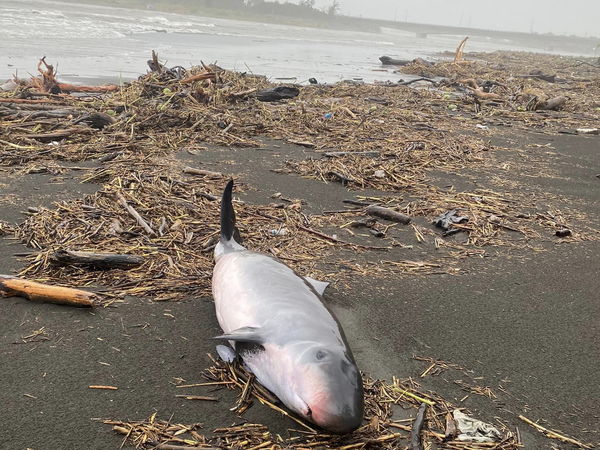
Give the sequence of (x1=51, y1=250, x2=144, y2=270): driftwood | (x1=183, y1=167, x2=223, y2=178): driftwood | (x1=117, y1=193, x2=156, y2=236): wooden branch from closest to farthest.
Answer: (x1=51, y1=250, x2=144, y2=270): driftwood < (x1=117, y1=193, x2=156, y2=236): wooden branch < (x1=183, y1=167, x2=223, y2=178): driftwood

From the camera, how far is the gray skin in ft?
7.04

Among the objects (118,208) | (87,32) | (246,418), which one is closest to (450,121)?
(118,208)

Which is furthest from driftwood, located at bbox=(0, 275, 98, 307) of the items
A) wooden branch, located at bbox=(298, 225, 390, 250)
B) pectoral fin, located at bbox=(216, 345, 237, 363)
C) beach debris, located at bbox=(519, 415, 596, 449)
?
beach debris, located at bbox=(519, 415, 596, 449)

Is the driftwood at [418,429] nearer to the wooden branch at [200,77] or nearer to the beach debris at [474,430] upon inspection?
the beach debris at [474,430]

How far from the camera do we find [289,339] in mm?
2428

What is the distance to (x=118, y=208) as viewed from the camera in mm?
4434

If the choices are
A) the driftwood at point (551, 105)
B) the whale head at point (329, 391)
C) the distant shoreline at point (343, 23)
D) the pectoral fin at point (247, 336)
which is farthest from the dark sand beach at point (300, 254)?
the distant shoreline at point (343, 23)

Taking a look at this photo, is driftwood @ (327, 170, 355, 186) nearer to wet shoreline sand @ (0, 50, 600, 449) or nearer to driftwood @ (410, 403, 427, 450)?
wet shoreline sand @ (0, 50, 600, 449)

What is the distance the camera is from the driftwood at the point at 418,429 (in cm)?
217

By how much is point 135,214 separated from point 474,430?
10.1 feet

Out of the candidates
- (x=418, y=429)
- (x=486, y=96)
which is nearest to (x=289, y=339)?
(x=418, y=429)

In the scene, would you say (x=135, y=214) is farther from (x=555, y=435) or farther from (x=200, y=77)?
(x=200, y=77)

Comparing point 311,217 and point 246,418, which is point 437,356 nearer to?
point 246,418

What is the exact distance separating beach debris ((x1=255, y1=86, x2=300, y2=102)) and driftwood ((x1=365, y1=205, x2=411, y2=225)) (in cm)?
632
